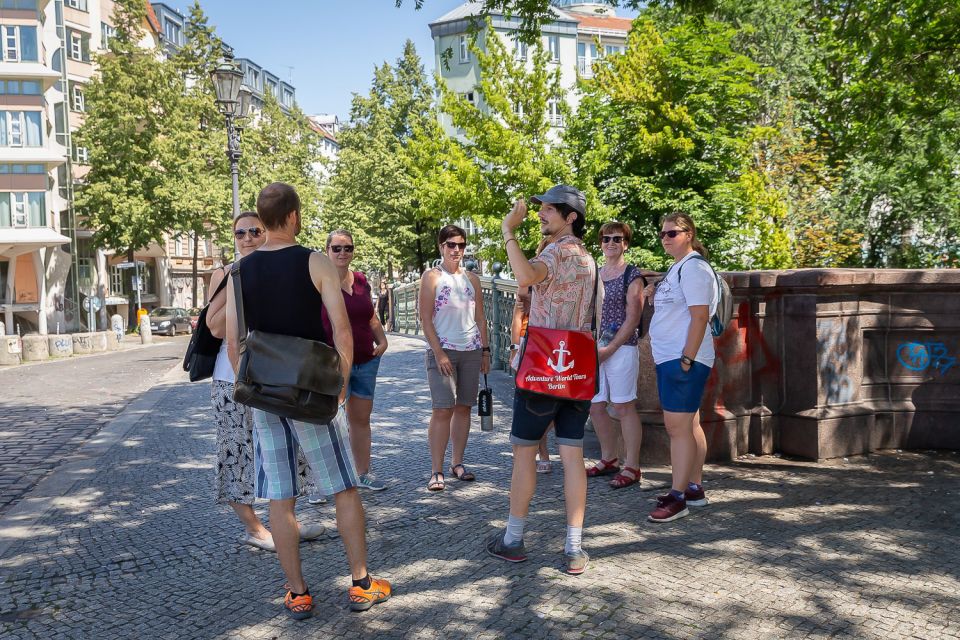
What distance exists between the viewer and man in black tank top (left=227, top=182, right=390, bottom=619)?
3.73 m

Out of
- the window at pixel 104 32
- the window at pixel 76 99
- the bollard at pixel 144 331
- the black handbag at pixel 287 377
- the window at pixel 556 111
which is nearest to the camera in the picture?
the black handbag at pixel 287 377

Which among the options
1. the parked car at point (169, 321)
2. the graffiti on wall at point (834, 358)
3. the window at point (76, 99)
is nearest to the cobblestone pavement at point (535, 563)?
the graffiti on wall at point (834, 358)

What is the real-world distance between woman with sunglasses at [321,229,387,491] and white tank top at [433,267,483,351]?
Result: 438 mm

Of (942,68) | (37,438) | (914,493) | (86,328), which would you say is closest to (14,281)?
(86,328)

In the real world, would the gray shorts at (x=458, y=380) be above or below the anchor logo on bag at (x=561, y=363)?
below

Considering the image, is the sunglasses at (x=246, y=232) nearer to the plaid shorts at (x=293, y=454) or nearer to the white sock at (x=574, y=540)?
the plaid shorts at (x=293, y=454)

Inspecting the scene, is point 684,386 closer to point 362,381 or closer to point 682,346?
point 682,346

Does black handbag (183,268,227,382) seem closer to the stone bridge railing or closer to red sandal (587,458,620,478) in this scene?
red sandal (587,458,620,478)

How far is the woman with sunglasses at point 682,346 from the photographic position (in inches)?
197

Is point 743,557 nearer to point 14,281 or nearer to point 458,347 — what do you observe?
point 458,347

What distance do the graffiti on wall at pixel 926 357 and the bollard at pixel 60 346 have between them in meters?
24.5

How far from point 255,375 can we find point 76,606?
1.54m

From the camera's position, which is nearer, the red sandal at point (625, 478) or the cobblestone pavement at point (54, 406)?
the red sandal at point (625, 478)

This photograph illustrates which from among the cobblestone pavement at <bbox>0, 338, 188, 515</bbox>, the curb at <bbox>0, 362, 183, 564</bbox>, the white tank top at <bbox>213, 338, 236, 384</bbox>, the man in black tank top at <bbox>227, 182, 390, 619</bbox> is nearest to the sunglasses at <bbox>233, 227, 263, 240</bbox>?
the white tank top at <bbox>213, 338, 236, 384</bbox>
